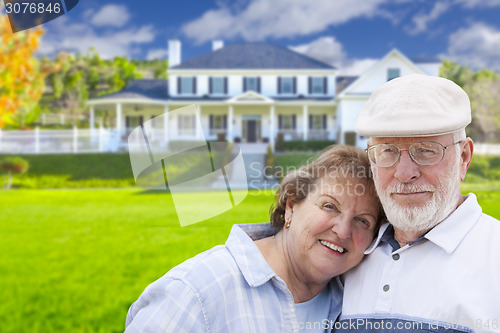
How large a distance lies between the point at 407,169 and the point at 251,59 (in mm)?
27943

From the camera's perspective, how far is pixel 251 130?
27.1 metres

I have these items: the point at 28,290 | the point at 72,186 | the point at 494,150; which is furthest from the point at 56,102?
the point at 28,290

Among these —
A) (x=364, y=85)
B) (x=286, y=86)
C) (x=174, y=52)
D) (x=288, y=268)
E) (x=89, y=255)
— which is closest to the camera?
(x=288, y=268)

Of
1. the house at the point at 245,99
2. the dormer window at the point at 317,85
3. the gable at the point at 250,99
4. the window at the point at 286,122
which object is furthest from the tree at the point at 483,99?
the gable at the point at 250,99

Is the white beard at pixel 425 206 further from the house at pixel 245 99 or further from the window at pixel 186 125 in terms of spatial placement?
the window at pixel 186 125

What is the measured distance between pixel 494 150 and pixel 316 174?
77.1ft

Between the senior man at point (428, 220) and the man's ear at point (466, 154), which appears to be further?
the man's ear at point (466, 154)

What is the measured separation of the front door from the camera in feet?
88.7

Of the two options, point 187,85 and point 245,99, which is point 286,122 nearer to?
point 245,99

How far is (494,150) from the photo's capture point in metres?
22.4

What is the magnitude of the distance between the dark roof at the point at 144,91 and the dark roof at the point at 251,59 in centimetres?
210

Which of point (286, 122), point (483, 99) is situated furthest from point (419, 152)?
point (483, 99)

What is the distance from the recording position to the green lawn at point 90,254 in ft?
18.4

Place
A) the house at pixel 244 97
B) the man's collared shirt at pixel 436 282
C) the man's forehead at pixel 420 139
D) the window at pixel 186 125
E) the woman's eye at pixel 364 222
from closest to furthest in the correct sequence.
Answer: the man's collared shirt at pixel 436 282 < the man's forehead at pixel 420 139 < the woman's eye at pixel 364 222 < the window at pixel 186 125 < the house at pixel 244 97
